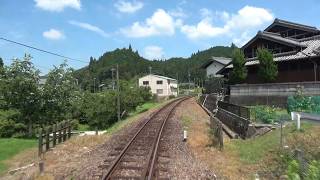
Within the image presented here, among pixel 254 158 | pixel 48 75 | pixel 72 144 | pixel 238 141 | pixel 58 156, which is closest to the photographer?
pixel 254 158

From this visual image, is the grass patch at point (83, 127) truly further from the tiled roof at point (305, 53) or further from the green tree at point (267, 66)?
the green tree at point (267, 66)

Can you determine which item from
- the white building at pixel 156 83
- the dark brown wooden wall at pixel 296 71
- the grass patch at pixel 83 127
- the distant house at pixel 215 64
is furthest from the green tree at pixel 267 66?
the white building at pixel 156 83

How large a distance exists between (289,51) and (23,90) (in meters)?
23.2

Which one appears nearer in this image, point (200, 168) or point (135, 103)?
point (200, 168)

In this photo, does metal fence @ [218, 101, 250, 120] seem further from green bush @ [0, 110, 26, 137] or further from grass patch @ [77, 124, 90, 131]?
grass patch @ [77, 124, 90, 131]

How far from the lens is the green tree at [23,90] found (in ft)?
110

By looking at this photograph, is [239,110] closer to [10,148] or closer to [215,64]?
[10,148]

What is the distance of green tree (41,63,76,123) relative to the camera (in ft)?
117

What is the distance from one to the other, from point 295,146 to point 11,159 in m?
13.2

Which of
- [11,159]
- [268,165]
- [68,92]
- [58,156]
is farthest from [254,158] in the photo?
[68,92]

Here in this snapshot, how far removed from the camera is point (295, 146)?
1588cm

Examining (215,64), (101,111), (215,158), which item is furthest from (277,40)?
(215,64)

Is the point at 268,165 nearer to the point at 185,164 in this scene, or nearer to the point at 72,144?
the point at 185,164

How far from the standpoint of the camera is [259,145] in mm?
17359
